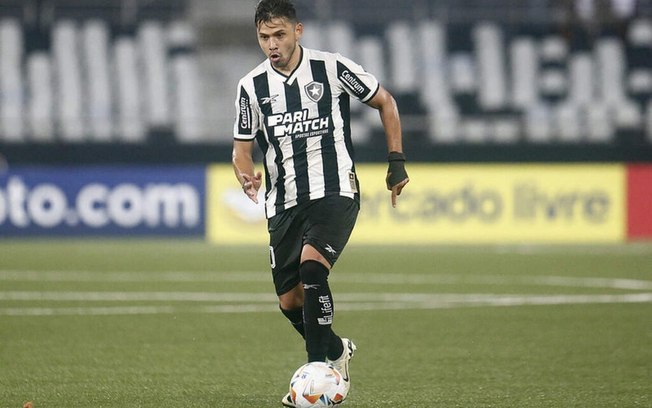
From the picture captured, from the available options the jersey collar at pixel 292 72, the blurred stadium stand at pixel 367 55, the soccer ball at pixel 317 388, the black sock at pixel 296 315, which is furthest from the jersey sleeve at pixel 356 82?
the blurred stadium stand at pixel 367 55

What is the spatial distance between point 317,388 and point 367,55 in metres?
18.8

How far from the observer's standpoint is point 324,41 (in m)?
24.3

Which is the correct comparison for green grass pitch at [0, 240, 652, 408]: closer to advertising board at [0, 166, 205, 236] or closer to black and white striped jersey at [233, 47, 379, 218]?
black and white striped jersey at [233, 47, 379, 218]

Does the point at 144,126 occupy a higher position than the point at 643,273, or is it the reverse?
the point at 144,126

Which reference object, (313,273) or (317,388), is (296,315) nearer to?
Result: (313,273)

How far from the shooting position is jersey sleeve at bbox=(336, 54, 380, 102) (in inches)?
249

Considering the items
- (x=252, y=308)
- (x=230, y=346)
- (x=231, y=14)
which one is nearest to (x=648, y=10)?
(x=231, y=14)

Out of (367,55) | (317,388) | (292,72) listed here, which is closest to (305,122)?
(292,72)

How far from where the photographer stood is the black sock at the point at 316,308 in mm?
5980

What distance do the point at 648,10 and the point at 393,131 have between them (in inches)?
742

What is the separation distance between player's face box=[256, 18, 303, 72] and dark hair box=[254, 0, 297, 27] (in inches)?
0.8

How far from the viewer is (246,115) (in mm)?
6359

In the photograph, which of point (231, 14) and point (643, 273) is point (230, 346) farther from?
point (231, 14)

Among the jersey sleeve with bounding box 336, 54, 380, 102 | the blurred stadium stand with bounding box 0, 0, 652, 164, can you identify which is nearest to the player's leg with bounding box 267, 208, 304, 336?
the jersey sleeve with bounding box 336, 54, 380, 102
